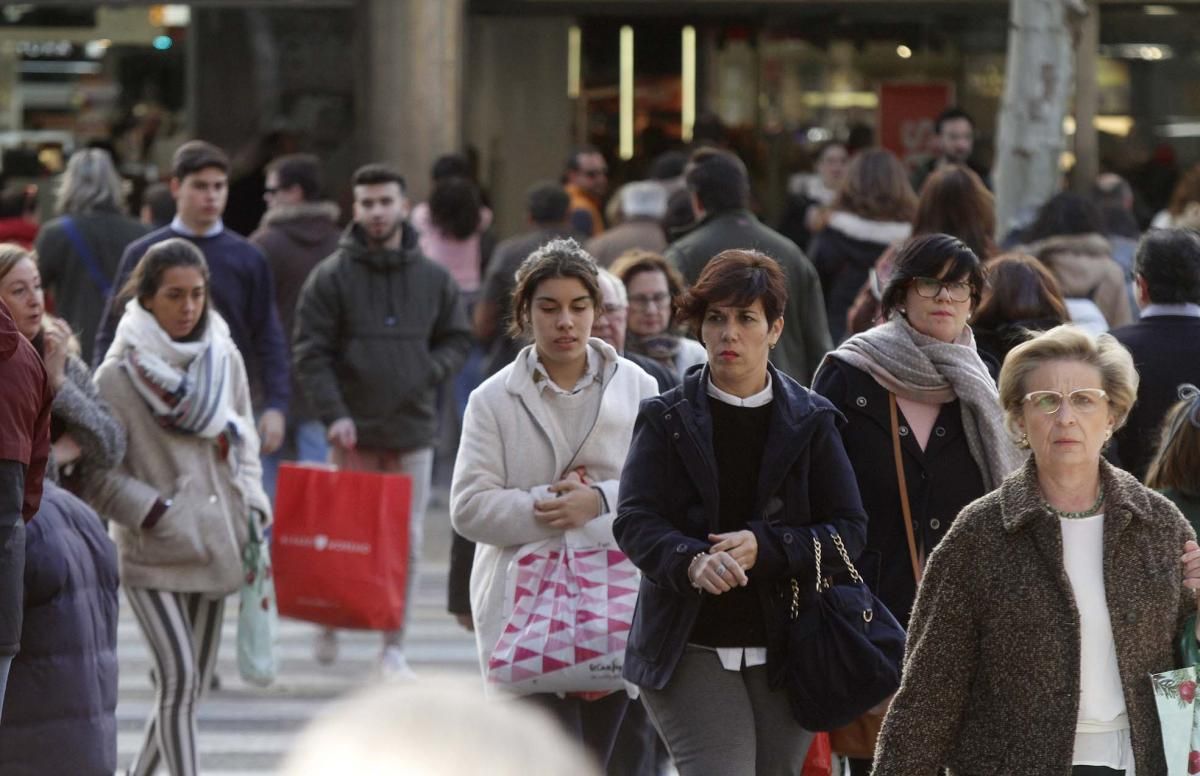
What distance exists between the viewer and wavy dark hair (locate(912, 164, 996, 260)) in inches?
324

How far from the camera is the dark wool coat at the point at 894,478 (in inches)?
229

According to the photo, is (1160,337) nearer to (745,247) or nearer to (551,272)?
(551,272)

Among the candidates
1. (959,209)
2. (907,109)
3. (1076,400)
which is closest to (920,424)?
(1076,400)

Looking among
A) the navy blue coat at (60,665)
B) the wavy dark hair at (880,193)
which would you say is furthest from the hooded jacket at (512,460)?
the wavy dark hair at (880,193)

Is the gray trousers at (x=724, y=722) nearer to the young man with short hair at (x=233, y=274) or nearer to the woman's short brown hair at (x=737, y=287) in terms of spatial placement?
the woman's short brown hair at (x=737, y=287)

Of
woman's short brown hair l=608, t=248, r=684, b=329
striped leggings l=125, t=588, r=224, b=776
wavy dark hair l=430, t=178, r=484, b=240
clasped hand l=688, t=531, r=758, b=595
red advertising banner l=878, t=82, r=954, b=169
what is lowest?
striped leggings l=125, t=588, r=224, b=776

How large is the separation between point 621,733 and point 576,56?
44.7ft

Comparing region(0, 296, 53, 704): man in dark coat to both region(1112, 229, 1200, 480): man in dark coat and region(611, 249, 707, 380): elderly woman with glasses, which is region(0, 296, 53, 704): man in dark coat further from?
region(1112, 229, 1200, 480): man in dark coat

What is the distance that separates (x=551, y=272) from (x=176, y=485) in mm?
1937

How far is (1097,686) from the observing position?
14.8 feet

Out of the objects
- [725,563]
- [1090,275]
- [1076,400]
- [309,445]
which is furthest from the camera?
[309,445]

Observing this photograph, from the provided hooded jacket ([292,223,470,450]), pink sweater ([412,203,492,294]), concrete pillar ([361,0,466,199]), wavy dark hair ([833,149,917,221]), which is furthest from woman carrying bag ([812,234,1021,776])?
concrete pillar ([361,0,466,199])

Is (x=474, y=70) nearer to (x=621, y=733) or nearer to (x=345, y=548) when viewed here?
(x=345, y=548)

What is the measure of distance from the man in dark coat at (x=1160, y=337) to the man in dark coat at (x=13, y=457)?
129 inches
